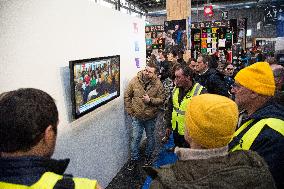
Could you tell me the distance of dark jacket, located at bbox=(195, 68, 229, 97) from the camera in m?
4.91

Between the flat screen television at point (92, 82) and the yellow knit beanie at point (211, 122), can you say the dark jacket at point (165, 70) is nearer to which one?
the flat screen television at point (92, 82)

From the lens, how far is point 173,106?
4.14 metres

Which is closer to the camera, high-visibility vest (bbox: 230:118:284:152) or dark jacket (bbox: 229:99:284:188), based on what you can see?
dark jacket (bbox: 229:99:284:188)

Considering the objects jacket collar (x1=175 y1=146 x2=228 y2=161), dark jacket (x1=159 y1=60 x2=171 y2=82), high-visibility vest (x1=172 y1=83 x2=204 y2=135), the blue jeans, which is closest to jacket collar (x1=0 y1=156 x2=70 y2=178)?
jacket collar (x1=175 y1=146 x2=228 y2=161)

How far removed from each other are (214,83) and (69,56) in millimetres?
2652

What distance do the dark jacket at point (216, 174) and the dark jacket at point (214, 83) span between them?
357 centimetres

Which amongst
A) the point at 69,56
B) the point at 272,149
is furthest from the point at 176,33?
the point at 272,149

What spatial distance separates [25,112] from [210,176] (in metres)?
0.80

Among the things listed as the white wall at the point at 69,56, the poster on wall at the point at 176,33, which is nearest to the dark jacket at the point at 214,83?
the white wall at the point at 69,56

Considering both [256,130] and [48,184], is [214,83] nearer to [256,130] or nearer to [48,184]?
[256,130]

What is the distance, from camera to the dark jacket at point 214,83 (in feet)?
16.1

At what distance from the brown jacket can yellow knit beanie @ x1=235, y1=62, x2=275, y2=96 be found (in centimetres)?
246

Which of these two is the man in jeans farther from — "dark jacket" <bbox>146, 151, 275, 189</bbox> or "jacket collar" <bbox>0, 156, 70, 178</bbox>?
"jacket collar" <bbox>0, 156, 70, 178</bbox>

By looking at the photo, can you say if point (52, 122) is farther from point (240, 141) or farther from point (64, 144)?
point (64, 144)
